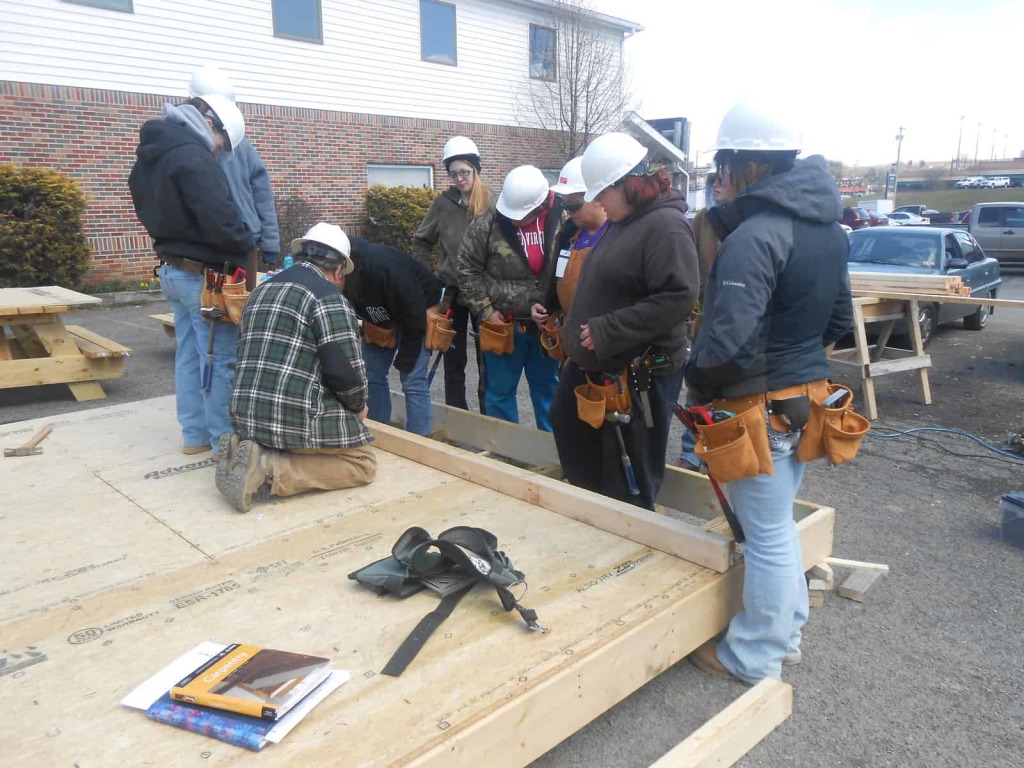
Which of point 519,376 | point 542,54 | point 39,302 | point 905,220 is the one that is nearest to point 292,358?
point 519,376

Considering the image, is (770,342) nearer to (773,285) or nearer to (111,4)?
(773,285)

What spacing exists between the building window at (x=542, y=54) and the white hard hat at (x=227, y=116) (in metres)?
15.4

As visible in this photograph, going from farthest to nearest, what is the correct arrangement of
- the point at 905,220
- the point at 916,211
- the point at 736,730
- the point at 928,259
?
the point at 916,211
the point at 905,220
the point at 928,259
the point at 736,730

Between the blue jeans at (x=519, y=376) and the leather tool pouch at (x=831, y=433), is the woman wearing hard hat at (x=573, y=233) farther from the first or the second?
the leather tool pouch at (x=831, y=433)

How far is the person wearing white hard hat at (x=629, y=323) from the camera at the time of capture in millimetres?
2836

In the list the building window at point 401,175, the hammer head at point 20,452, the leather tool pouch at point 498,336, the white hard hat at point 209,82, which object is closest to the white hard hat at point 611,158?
the leather tool pouch at point 498,336

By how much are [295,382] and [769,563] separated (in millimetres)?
2069

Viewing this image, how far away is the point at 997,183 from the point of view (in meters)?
51.8

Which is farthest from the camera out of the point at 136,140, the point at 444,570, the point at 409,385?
the point at 136,140

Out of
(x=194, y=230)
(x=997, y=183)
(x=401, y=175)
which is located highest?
(x=997, y=183)

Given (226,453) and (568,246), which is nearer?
(226,453)

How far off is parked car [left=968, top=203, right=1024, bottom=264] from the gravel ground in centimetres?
1555

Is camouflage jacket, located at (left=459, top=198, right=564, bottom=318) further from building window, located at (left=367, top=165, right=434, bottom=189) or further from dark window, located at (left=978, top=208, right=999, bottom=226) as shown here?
dark window, located at (left=978, top=208, right=999, bottom=226)

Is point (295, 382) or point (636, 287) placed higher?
point (636, 287)
